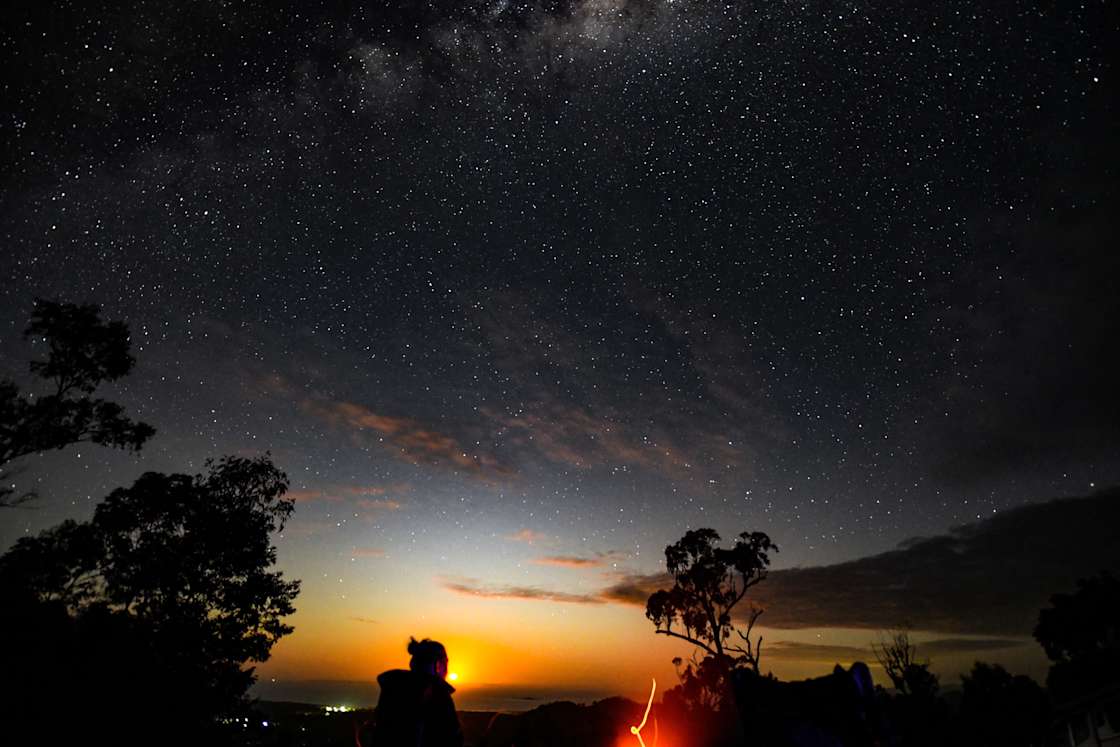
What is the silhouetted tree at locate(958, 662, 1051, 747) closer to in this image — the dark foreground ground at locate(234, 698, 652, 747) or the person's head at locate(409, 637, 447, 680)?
the dark foreground ground at locate(234, 698, 652, 747)

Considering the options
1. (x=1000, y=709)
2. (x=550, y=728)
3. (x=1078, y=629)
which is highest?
(x=1078, y=629)

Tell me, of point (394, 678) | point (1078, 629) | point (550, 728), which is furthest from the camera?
point (550, 728)

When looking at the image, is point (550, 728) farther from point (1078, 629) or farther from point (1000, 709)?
point (1078, 629)

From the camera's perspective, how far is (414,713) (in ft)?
13.8

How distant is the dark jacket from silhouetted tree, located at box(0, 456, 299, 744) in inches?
604

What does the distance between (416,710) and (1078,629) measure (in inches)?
2414

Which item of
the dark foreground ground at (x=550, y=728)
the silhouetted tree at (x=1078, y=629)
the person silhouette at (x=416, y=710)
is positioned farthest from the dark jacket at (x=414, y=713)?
the silhouetted tree at (x=1078, y=629)

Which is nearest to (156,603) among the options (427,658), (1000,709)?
(427,658)

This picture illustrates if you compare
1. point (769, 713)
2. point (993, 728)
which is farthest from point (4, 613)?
point (993, 728)

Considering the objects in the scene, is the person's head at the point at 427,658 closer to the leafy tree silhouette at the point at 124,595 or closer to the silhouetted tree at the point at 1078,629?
the leafy tree silhouette at the point at 124,595

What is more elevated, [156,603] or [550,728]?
[156,603]

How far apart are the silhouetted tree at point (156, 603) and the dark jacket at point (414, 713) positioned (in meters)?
15.3

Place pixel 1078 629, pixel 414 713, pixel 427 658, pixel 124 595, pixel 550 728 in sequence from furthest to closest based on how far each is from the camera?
Answer: pixel 550 728, pixel 1078 629, pixel 124 595, pixel 427 658, pixel 414 713

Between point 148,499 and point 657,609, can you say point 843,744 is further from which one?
point 657,609
